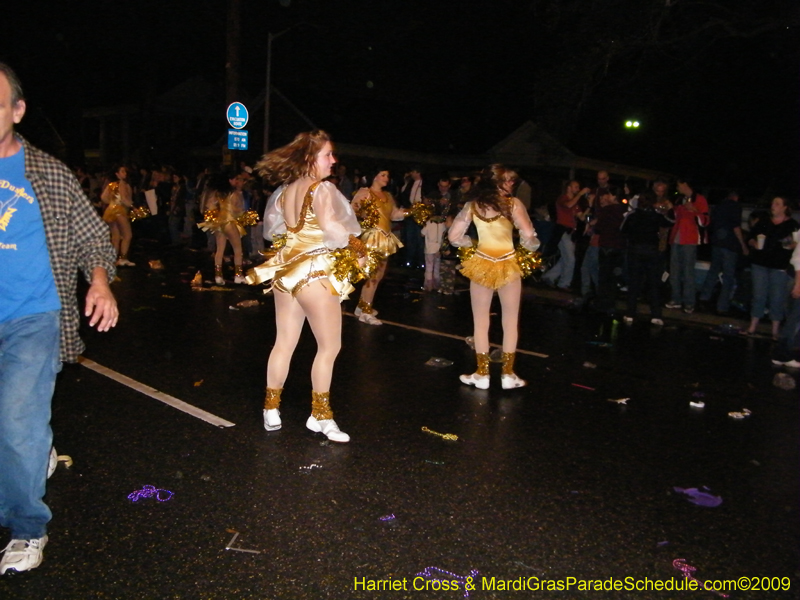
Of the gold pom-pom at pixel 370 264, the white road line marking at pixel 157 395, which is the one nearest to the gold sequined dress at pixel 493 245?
the gold pom-pom at pixel 370 264

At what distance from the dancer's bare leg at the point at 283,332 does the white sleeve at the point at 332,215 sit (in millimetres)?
523

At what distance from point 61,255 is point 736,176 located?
3703 centimetres

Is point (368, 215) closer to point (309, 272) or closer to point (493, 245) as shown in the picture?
point (493, 245)

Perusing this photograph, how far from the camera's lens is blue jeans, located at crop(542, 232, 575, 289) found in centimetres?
1405

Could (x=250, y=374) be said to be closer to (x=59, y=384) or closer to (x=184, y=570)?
(x=59, y=384)

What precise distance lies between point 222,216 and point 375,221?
5.11 meters

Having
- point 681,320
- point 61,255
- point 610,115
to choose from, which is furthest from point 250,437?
point 610,115

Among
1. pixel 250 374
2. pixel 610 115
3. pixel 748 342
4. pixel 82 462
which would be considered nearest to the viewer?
pixel 82 462

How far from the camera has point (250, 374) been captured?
7.27m

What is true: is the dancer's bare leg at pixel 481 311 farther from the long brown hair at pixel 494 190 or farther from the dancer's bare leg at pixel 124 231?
the dancer's bare leg at pixel 124 231

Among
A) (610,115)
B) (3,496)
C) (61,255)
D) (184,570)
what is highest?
(610,115)

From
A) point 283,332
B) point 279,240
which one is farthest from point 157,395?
point 279,240

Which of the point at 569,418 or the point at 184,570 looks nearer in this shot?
the point at 184,570

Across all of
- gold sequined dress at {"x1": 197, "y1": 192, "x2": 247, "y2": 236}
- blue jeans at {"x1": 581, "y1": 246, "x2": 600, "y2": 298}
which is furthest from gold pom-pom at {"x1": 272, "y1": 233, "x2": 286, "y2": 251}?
blue jeans at {"x1": 581, "y1": 246, "x2": 600, "y2": 298}
